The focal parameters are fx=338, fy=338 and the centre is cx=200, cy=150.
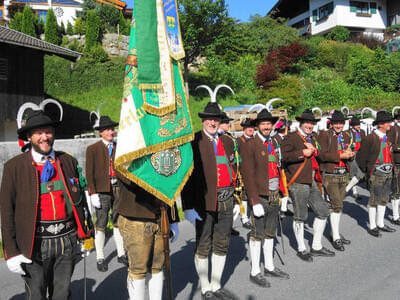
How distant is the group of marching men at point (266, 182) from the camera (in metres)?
4.41

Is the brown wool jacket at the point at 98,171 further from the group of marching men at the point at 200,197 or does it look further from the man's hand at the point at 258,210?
the man's hand at the point at 258,210

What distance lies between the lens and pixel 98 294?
4.63 m

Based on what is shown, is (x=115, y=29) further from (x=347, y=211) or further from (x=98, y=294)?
Result: (x=98, y=294)

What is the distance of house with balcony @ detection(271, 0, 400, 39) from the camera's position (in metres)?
37.3

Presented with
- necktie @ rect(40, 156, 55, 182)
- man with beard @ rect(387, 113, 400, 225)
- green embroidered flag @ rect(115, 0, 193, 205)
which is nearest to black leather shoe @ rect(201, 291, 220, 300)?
green embroidered flag @ rect(115, 0, 193, 205)

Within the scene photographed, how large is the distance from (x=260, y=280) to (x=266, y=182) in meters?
1.42

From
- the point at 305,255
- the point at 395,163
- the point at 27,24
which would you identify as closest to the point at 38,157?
the point at 305,255

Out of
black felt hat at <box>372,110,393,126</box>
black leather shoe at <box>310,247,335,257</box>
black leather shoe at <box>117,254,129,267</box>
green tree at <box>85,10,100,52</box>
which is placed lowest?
black leather shoe at <box>310,247,335,257</box>

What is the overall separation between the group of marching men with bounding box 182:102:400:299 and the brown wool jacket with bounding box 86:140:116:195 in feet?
6.51

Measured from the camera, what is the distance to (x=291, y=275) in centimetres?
523

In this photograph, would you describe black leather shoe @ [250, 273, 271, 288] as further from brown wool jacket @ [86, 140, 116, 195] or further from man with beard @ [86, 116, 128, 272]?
brown wool jacket @ [86, 140, 116, 195]

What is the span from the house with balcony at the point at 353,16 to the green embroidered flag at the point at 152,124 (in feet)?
129

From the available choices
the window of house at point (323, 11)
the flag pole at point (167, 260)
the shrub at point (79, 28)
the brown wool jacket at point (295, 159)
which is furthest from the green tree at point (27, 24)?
the flag pole at point (167, 260)

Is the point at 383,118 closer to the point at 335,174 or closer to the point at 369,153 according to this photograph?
the point at 369,153
